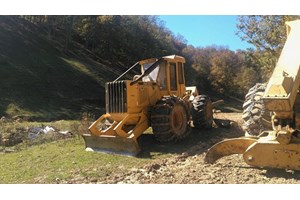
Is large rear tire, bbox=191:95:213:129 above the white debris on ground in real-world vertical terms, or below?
above

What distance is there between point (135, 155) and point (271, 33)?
46.9 ft

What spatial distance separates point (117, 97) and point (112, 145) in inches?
54.7

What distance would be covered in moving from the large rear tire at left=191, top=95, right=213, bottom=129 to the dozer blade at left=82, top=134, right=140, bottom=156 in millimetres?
3423

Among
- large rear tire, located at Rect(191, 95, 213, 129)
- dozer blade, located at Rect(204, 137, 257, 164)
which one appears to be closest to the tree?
large rear tire, located at Rect(191, 95, 213, 129)

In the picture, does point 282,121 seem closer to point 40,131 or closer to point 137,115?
point 137,115

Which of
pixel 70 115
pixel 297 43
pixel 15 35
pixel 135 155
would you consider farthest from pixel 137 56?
pixel 297 43

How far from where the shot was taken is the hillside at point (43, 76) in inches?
961

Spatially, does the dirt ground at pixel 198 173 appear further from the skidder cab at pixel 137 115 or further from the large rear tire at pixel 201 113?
the large rear tire at pixel 201 113

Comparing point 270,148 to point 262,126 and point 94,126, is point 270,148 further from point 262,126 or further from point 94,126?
point 94,126

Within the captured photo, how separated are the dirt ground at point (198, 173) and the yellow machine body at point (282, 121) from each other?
15.7 inches

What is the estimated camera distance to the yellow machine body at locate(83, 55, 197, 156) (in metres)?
9.55

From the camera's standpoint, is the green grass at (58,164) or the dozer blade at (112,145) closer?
the green grass at (58,164)

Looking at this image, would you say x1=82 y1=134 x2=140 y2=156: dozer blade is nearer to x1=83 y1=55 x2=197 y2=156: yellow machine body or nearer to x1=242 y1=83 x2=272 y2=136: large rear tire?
x1=83 y1=55 x2=197 y2=156: yellow machine body

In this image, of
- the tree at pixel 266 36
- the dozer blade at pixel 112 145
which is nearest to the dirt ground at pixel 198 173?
the dozer blade at pixel 112 145
